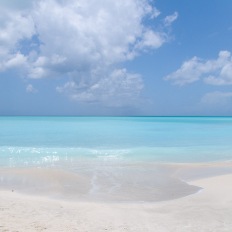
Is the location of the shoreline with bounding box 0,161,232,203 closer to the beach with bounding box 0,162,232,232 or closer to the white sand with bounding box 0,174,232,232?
the beach with bounding box 0,162,232,232

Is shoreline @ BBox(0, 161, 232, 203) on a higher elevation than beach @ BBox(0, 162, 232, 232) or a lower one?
lower

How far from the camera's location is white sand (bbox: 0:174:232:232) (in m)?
6.02

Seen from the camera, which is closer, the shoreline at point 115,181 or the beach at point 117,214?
the beach at point 117,214

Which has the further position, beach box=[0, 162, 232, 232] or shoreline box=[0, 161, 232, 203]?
shoreline box=[0, 161, 232, 203]

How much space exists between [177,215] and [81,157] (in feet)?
34.0

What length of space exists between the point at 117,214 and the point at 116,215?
0.08m

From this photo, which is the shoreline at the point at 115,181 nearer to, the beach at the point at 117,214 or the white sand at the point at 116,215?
the beach at the point at 117,214

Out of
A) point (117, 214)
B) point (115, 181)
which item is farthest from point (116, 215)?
point (115, 181)

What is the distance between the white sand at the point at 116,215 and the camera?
6016 millimetres

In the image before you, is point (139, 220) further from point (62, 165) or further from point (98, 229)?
point (62, 165)

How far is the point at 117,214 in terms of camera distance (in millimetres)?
6957

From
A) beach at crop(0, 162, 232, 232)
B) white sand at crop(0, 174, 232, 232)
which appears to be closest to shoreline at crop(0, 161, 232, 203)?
beach at crop(0, 162, 232, 232)

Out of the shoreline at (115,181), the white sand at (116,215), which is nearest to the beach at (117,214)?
the white sand at (116,215)

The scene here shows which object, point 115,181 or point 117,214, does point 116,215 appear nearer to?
point 117,214
